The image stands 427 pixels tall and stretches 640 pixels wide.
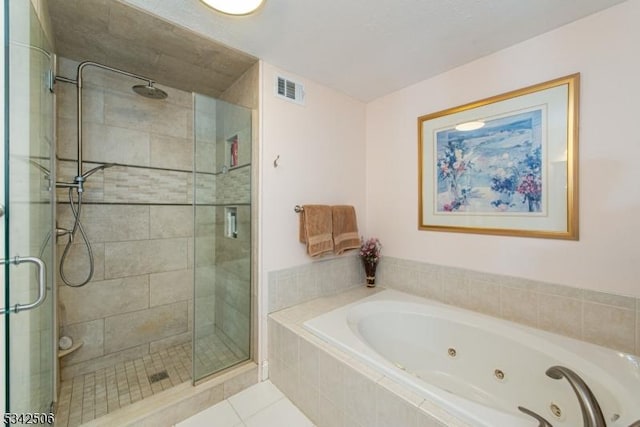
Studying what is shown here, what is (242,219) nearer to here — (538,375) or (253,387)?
(253,387)

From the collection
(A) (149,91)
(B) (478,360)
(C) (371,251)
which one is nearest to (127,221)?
(A) (149,91)

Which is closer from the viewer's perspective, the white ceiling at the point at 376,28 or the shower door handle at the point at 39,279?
the shower door handle at the point at 39,279

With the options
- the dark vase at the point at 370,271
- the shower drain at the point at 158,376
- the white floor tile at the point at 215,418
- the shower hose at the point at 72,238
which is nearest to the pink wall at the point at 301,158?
the dark vase at the point at 370,271

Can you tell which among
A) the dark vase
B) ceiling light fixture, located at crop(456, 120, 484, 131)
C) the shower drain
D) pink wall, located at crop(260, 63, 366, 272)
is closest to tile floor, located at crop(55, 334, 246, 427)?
the shower drain

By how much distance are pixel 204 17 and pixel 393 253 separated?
6.80ft

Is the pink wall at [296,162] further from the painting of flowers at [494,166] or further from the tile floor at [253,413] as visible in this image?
the painting of flowers at [494,166]

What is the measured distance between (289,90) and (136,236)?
63.4 inches

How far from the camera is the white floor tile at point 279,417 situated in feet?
4.82

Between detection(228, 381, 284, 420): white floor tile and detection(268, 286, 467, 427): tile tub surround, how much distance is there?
0.05m

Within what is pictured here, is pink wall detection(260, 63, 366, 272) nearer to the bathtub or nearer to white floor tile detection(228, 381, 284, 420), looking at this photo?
the bathtub

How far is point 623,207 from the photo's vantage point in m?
1.29

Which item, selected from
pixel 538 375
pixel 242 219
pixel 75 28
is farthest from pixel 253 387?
pixel 75 28

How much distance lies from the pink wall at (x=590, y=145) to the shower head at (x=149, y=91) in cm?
202

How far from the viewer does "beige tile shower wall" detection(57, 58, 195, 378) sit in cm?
180
